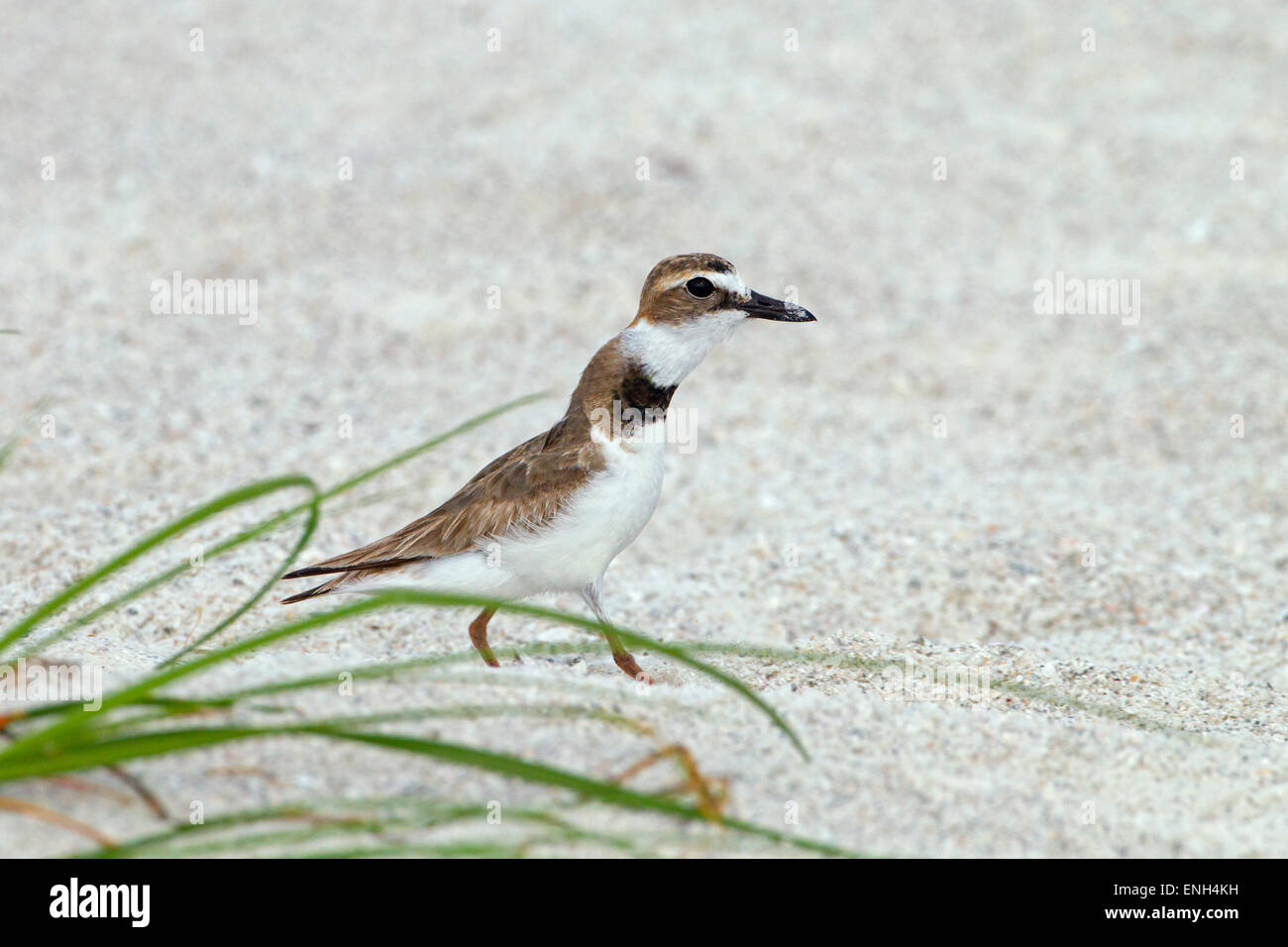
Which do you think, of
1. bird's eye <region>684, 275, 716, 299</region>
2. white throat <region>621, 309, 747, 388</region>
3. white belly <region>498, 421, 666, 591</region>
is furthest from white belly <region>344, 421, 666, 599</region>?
bird's eye <region>684, 275, 716, 299</region>

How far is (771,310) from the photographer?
394cm

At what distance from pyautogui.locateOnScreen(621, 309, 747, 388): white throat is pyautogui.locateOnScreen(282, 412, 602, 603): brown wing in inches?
8.8

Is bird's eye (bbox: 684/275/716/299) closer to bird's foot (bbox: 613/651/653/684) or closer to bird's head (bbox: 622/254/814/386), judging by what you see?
bird's head (bbox: 622/254/814/386)

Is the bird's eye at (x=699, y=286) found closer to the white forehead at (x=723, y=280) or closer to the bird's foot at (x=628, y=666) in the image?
the white forehead at (x=723, y=280)

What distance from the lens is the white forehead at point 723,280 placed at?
3.83 meters

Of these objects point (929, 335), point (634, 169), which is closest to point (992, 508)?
point (929, 335)

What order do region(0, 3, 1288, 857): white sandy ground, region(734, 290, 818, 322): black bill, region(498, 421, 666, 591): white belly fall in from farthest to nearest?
region(734, 290, 818, 322): black bill < region(498, 421, 666, 591): white belly < region(0, 3, 1288, 857): white sandy ground

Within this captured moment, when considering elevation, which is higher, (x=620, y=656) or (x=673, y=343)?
(x=673, y=343)

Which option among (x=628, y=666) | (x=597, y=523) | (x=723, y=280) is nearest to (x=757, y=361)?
(x=723, y=280)

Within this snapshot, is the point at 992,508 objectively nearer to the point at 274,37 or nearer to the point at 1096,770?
the point at 1096,770

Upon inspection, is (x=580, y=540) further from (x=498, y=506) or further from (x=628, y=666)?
(x=628, y=666)

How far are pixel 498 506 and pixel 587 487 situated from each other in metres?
0.27

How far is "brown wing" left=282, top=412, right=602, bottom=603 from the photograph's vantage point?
3.70 meters

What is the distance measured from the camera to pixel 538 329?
7.27 m
